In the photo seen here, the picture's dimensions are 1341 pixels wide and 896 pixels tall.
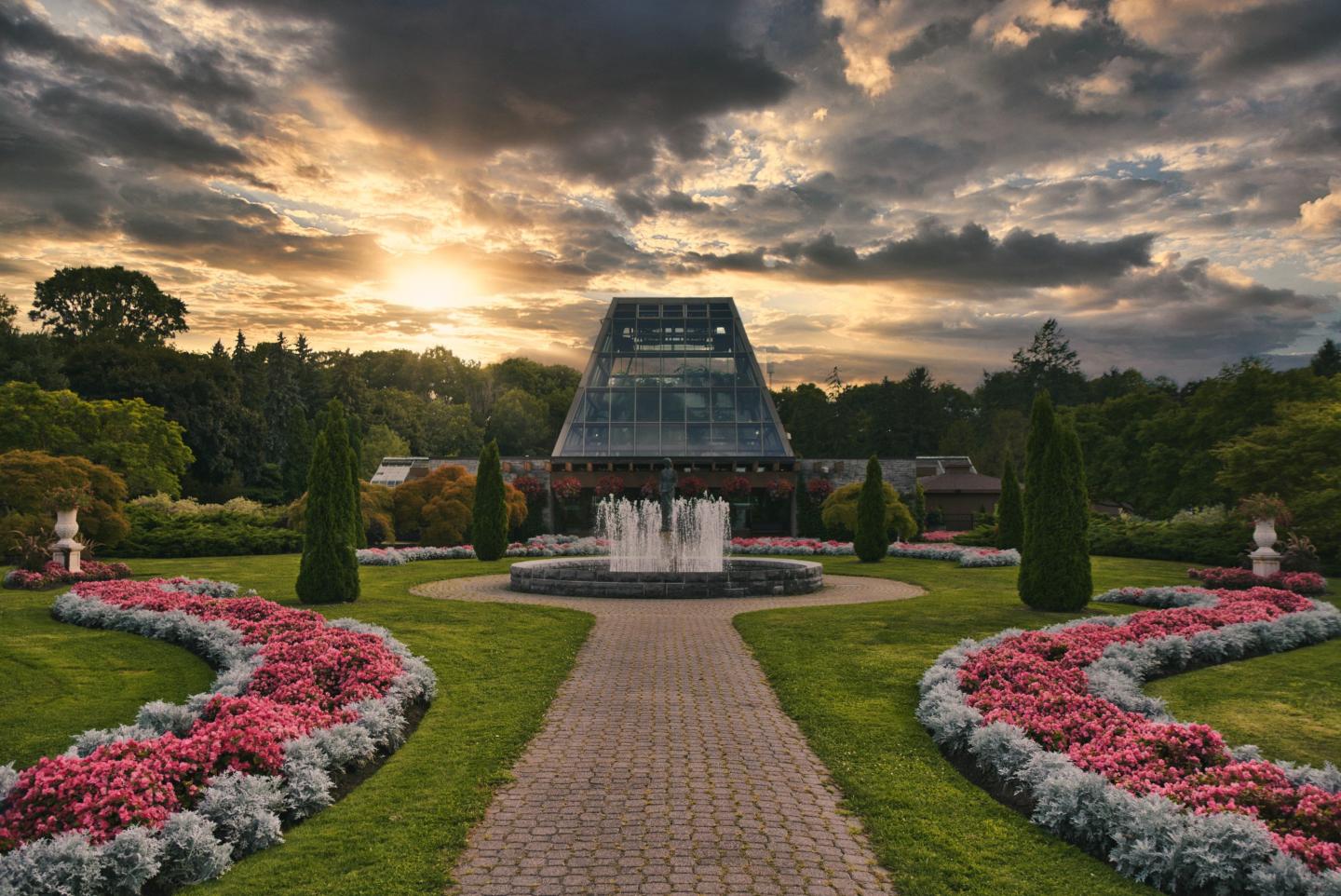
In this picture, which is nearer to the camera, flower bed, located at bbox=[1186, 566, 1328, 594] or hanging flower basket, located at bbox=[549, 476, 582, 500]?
flower bed, located at bbox=[1186, 566, 1328, 594]

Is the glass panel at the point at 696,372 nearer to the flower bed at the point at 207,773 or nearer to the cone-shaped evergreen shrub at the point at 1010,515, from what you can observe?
the cone-shaped evergreen shrub at the point at 1010,515

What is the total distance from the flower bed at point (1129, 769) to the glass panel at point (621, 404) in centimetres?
2878

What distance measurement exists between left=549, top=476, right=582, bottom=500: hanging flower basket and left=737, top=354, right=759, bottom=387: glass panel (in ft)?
28.3

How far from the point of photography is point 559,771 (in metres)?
6.65

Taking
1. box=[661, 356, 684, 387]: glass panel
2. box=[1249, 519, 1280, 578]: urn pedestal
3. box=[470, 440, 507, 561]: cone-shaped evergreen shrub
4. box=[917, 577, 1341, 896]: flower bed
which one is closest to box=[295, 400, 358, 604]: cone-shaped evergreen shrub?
box=[470, 440, 507, 561]: cone-shaped evergreen shrub

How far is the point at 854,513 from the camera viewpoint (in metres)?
31.6

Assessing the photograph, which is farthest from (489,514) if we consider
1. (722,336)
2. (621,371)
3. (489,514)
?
(722,336)

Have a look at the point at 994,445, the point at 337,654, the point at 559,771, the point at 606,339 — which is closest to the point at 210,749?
the point at 559,771

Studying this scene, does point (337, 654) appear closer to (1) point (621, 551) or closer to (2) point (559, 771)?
(2) point (559, 771)

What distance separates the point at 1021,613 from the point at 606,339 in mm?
29409

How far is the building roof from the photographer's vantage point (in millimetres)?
38906

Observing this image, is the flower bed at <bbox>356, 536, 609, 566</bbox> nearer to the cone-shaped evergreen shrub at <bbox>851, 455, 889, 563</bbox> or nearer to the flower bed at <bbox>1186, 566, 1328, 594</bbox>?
the cone-shaped evergreen shrub at <bbox>851, 455, 889, 563</bbox>

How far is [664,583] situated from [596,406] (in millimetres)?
22398

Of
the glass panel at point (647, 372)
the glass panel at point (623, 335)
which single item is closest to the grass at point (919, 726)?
the glass panel at point (647, 372)
